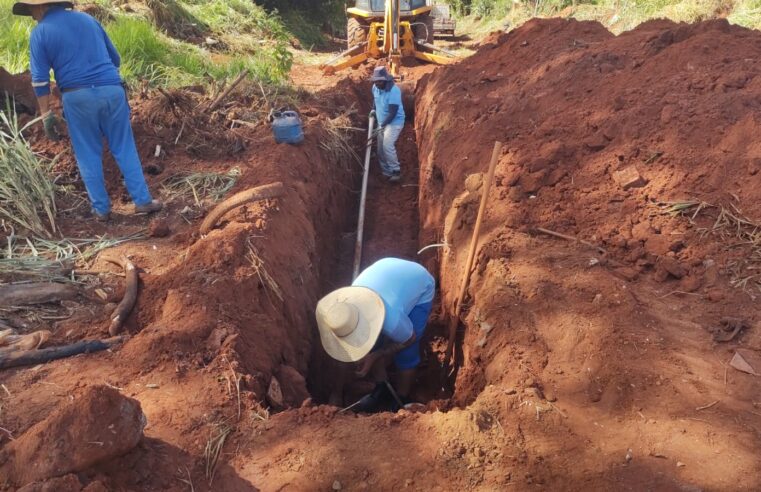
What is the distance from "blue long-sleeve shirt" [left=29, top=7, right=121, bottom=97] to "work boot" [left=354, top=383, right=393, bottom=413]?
3597 mm

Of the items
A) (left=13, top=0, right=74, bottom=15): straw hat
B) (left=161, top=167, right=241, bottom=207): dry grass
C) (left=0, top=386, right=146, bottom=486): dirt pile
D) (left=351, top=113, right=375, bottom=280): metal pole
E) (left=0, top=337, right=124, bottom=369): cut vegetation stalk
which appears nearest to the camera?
(left=0, top=386, right=146, bottom=486): dirt pile

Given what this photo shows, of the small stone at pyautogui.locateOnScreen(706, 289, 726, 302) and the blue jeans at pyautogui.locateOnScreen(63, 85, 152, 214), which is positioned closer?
the small stone at pyautogui.locateOnScreen(706, 289, 726, 302)

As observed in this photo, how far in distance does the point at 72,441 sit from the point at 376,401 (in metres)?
2.51

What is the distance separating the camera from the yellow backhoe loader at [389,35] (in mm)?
10852

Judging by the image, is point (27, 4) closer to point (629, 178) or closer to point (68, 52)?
point (68, 52)

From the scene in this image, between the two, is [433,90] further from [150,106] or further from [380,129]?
[150,106]

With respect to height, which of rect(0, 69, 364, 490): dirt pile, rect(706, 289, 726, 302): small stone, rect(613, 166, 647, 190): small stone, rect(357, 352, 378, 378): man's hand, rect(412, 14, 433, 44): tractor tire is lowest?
rect(357, 352, 378, 378): man's hand

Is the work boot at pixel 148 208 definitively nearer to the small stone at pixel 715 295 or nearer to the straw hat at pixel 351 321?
the straw hat at pixel 351 321

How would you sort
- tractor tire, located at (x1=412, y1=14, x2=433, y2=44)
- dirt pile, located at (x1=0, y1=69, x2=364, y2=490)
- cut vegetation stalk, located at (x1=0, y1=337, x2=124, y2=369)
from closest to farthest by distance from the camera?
dirt pile, located at (x1=0, y1=69, x2=364, y2=490), cut vegetation stalk, located at (x1=0, y1=337, x2=124, y2=369), tractor tire, located at (x1=412, y1=14, x2=433, y2=44)

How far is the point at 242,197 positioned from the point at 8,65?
16.6 feet

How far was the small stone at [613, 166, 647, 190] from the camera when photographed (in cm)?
414

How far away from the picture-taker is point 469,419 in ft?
9.18

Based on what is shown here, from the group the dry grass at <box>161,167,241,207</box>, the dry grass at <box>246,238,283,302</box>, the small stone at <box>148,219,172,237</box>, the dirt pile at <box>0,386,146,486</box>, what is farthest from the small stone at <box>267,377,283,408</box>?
the dry grass at <box>161,167,241,207</box>

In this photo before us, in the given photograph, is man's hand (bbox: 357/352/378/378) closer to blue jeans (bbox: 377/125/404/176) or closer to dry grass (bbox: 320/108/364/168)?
dry grass (bbox: 320/108/364/168)
